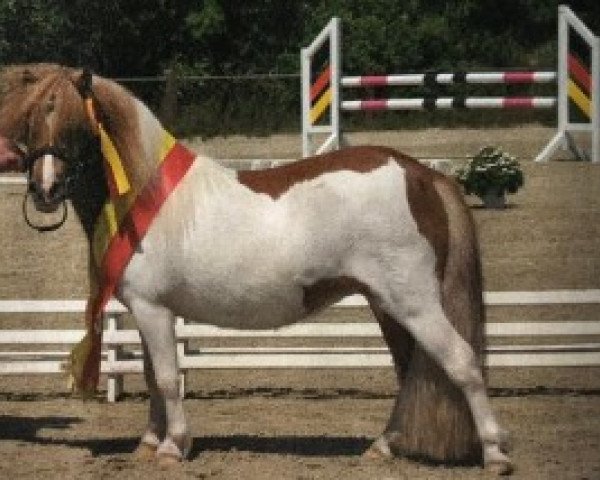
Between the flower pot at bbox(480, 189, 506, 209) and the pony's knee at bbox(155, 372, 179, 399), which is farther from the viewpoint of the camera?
the flower pot at bbox(480, 189, 506, 209)

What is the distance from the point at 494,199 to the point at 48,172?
8812 millimetres

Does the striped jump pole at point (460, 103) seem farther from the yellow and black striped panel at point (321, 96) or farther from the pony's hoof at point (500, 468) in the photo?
the pony's hoof at point (500, 468)

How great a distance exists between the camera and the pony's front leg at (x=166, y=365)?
6535mm

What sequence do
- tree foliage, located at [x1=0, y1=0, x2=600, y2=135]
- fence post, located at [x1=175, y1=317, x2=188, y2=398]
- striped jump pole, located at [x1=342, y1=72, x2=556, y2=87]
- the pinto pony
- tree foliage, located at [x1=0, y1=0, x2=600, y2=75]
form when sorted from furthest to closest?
tree foliage, located at [x1=0, y1=0, x2=600, y2=75] < tree foliage, located at [x1=0, y1=0, x2=600, y2=135] < striped jump pole, located at [x1=342, y1=72, x2=556, y2=87] < fence post, located at [x1=175, y1=317, x2=188, y2=398] < the pinto pony

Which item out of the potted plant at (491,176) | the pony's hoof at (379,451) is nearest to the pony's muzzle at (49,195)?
the pony's hoof at (379,451)

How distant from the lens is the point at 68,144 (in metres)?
6.56

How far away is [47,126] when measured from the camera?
21.5ft

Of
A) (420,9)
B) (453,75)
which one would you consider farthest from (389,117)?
(453,75)

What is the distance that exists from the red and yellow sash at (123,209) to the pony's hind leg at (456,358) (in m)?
1.11

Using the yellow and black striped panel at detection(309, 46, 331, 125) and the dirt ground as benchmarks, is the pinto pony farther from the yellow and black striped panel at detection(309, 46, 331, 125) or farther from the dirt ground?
the yellow and black striped panel at detection(309, 46, 331, 125)

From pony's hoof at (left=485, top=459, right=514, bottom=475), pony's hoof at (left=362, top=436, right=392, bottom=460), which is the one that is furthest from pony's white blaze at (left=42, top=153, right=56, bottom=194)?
pony's hoof at (left=485, top=459, right=514, bottom=475)

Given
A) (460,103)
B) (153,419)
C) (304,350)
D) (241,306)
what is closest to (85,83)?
(241,306)

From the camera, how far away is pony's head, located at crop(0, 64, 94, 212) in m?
6.51

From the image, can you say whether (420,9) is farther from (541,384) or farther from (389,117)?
(541,384)
